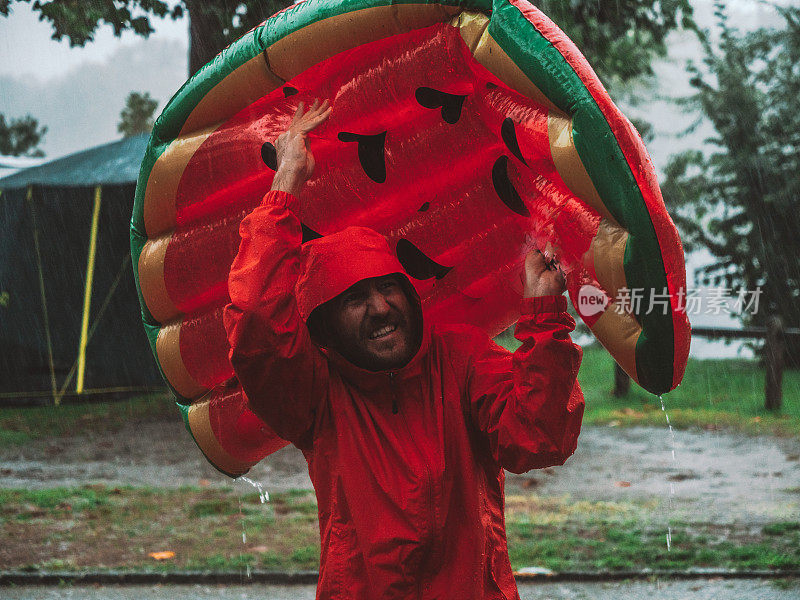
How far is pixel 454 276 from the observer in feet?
10.5

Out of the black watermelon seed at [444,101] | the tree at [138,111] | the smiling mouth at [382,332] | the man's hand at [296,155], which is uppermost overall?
the tree at [138,111]

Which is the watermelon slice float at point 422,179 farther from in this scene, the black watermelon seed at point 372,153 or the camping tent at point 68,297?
the camping tent at point 68,297

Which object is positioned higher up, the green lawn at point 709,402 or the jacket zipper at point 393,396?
the jacket zipper at point 393,396

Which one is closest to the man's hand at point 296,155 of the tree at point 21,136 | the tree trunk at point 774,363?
the tree trunk at point 774,363

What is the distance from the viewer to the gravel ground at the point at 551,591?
178 inches

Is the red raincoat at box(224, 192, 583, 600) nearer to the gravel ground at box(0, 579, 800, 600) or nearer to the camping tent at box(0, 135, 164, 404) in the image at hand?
the gravel ground at box(0, 579, 800, 600)

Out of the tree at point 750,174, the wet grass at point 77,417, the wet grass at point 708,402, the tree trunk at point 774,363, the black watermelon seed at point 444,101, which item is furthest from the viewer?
the tree at point 750,174

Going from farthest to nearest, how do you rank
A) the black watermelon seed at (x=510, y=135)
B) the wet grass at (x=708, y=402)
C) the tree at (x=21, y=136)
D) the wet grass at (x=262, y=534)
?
the tree at (x=21, y=136) → the wet grass at (x=708, y=402) → the wet grass at (x=262, y=534) → the black watermelon seed at (x=510, y=135)

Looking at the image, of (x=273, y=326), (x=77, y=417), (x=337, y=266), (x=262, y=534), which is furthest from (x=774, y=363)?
(x=273, y=326)

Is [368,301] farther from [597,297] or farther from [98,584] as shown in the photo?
[98,584]

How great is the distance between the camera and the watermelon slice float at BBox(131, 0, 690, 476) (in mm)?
2252

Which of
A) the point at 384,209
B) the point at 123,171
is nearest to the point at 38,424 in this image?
the point at 123,171

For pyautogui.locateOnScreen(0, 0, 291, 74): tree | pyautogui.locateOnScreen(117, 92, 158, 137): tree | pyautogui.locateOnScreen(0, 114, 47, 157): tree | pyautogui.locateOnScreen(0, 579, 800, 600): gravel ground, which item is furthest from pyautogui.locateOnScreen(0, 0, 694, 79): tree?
pyautogui.locateOnScreen(0, 114, 47, 157): tree

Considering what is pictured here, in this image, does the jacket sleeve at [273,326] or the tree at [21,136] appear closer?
the jacket sleeve at [273,326]
